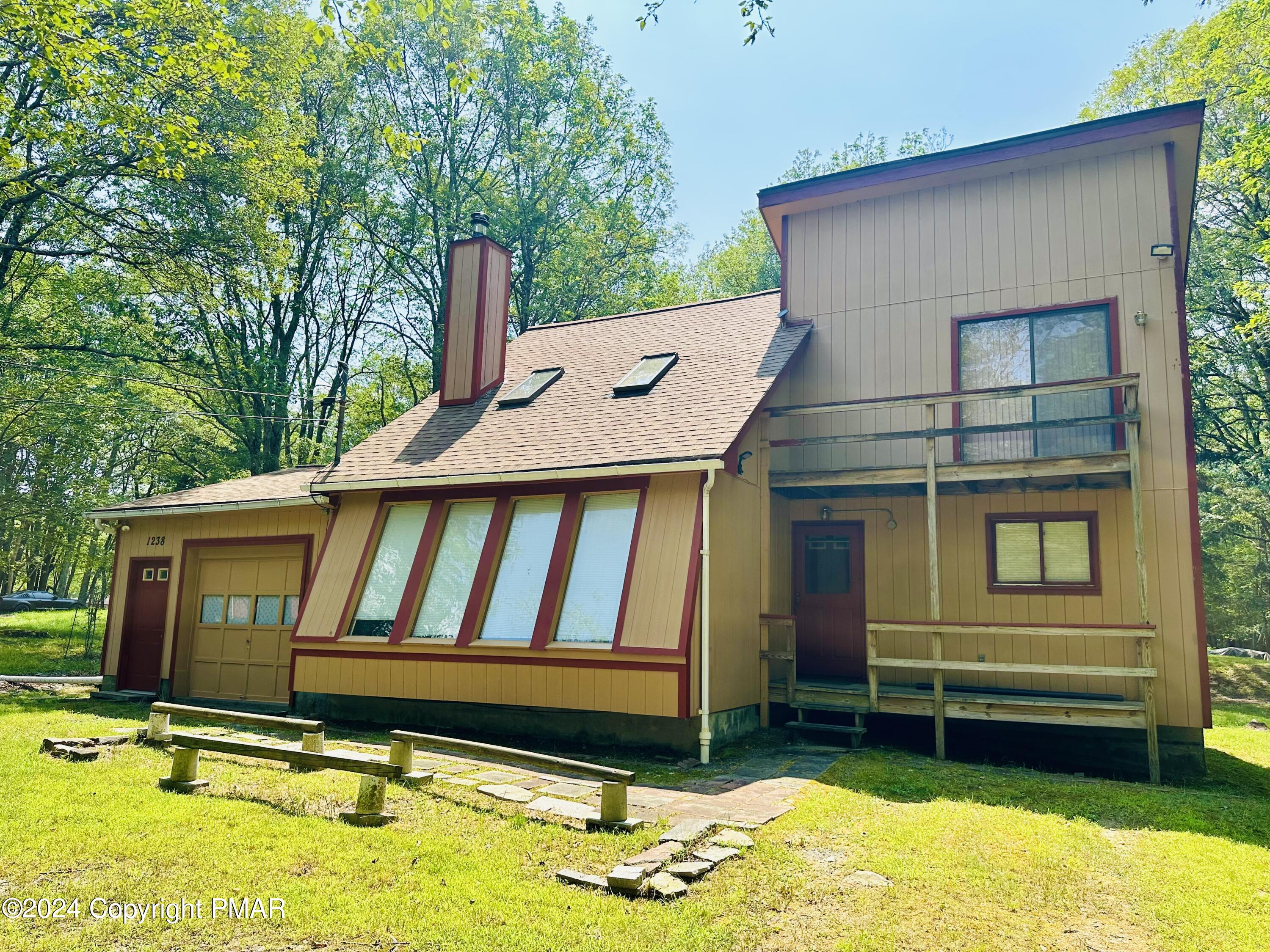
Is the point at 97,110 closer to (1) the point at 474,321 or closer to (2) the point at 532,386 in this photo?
(1) the point at 474,321

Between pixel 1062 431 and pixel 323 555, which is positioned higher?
pixel 1062 431

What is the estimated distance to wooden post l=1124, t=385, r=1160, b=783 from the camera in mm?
8352

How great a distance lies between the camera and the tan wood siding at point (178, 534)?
12.8 meters

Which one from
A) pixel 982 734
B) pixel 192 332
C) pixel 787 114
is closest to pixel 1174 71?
pixel 787 114

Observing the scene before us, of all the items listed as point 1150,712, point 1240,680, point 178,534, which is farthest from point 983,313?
point 1240,680

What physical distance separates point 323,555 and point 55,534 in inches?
787

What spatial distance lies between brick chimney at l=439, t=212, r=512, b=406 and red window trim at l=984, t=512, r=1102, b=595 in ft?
25.9

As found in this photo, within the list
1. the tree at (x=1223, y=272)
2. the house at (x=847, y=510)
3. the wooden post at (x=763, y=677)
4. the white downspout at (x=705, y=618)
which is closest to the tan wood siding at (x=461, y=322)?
the house at (x=847, y=510)

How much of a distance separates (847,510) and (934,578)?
2.41m

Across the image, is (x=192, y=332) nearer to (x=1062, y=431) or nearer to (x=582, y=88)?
(x=582, y=88)

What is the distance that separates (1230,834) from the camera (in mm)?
6168

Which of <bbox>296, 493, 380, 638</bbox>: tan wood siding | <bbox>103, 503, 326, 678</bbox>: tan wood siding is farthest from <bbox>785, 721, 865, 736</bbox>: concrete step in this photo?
<bbox>103, 503, 326, 678</bbox>: tan wood siding

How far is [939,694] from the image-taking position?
9141 mm

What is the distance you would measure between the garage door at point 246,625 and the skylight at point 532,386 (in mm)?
4105
